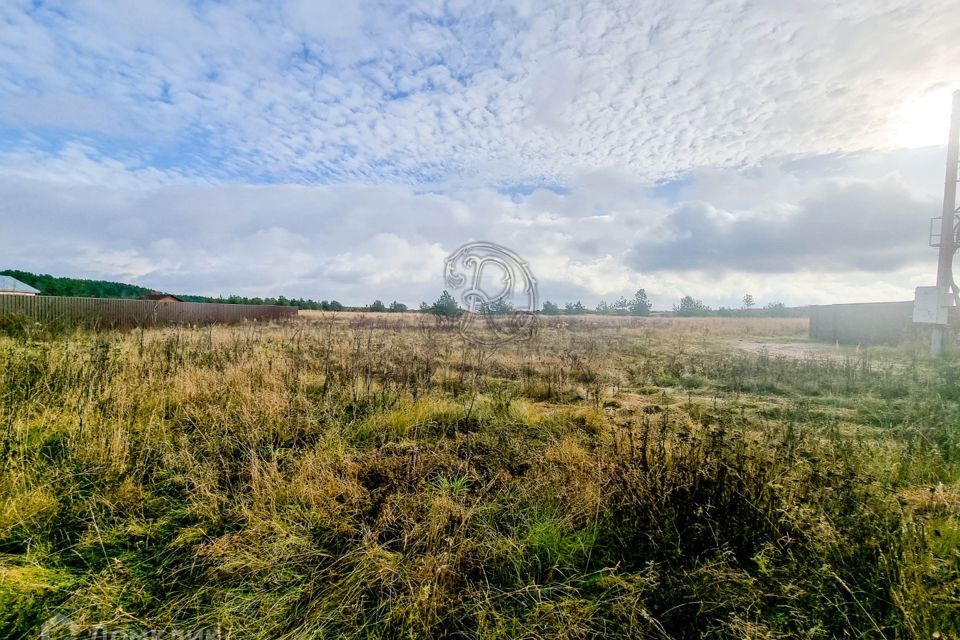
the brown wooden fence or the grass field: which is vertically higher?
the brown wooden fence

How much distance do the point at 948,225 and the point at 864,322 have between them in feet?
32.3

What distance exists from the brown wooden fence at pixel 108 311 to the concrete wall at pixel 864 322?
27.9m

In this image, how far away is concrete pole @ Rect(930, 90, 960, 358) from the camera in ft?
34.3

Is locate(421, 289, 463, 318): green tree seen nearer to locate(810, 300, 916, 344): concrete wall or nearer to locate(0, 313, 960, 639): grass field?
locate(0, 313, 960, 639): grass field

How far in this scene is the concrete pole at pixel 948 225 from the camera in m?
10.5

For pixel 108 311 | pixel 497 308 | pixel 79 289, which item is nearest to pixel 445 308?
pixel 497 308

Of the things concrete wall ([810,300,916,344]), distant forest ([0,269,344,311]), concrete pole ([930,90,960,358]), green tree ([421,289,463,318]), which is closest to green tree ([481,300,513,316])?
green tree ([421,289,463,318])

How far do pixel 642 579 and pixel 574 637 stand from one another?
0.49 metres

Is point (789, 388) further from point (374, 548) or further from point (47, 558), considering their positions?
point (47, 558)

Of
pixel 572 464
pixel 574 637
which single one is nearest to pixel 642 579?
pixel 574 637

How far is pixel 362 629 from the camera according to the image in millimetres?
1743

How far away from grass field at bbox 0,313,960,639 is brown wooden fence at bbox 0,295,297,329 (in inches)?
362

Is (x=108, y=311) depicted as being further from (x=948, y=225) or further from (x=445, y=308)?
(x=948, y=225)

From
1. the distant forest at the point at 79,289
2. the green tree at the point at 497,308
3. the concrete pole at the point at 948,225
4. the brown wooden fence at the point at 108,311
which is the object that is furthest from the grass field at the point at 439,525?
the distant forest at the point at 79,289
